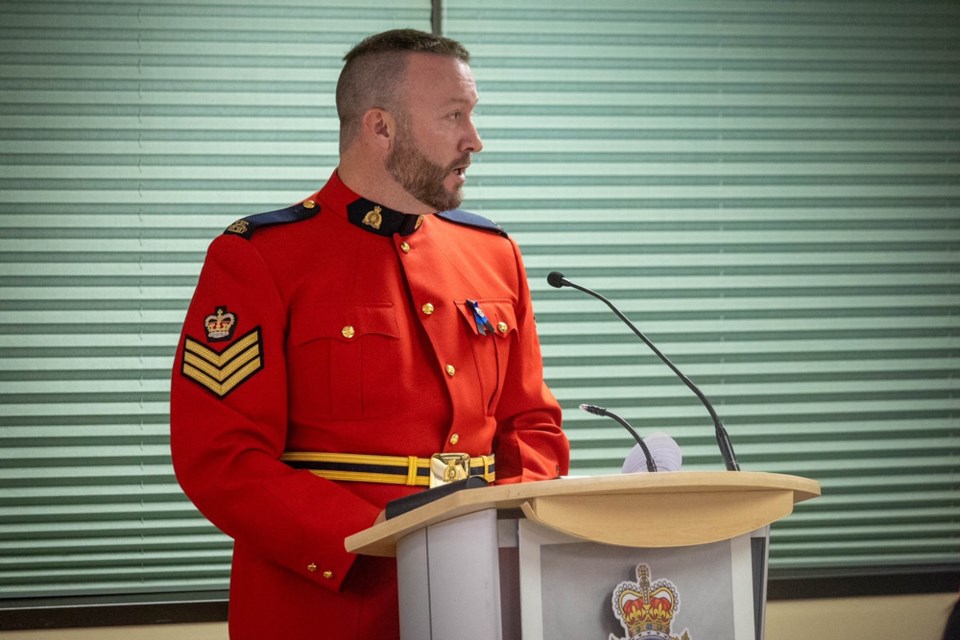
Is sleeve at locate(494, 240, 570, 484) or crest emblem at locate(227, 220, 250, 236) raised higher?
crest emblem at locate(227, 220, 250, 236)

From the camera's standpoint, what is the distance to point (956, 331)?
3.52 m

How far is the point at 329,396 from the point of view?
1.83 meters

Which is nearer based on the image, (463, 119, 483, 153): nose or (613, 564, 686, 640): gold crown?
(613, 564, 686, 640): gold crown

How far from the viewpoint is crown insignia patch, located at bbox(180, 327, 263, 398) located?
5.75 ft

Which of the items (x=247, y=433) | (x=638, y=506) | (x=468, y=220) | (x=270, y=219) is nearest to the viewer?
(x=638, y=506)

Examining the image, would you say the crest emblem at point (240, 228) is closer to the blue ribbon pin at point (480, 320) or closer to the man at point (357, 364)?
the man at point (357, 364)

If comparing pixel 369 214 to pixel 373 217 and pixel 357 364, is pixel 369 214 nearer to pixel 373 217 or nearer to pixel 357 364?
pixel 373 217

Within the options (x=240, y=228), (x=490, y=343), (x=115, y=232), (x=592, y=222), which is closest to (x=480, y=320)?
(x=490, y=343)

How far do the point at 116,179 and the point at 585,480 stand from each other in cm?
237

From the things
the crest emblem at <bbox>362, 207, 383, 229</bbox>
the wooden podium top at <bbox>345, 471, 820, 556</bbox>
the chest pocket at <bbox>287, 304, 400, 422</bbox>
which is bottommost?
the wooden podium top at <bbox>345, 471, 820, 556</bbox>

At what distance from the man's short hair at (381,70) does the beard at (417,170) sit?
0.20 feet

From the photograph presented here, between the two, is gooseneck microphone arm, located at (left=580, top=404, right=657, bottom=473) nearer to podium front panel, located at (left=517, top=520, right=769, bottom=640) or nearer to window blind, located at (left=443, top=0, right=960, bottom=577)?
podium front panel, located at (left=517, top=520, right=769, bottom=640)

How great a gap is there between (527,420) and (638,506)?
83 centimetres

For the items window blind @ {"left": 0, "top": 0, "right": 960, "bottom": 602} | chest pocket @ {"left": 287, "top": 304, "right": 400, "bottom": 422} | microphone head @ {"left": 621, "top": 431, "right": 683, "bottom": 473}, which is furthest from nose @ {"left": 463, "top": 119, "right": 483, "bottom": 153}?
window blind @ {"left": 0, "top": 0, "right": 960, "bottom": 602}
